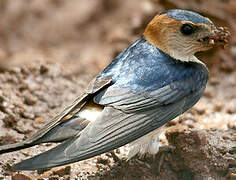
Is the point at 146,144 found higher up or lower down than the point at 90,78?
lower down

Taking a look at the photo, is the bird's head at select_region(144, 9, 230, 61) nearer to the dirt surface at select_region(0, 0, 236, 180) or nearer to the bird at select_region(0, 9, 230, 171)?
the bird at select_region(0, 9, 230, 171)

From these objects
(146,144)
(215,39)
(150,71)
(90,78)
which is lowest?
(146,144)

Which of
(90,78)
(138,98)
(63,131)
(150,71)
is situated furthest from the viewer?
(90,78)

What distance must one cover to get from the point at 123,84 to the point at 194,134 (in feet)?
2.00

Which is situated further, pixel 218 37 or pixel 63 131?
pixel 218 37

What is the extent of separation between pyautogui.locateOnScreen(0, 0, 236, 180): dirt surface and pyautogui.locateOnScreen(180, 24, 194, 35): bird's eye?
65 centimetres

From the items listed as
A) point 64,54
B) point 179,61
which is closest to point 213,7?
point 64,54

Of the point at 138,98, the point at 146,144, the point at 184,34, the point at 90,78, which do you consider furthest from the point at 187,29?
the point at 90,78

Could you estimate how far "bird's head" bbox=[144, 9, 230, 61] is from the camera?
10.2ft

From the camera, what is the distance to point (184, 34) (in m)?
3.15

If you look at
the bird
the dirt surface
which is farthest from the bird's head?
the dirt surface

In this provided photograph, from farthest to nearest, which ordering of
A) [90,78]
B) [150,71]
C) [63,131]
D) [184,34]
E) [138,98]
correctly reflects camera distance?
[90,78] → [184,34] → [150,71] → [138,98] → [63,131]

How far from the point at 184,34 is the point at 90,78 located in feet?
5.98

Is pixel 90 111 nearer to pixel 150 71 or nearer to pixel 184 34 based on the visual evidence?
pixel 150 71
